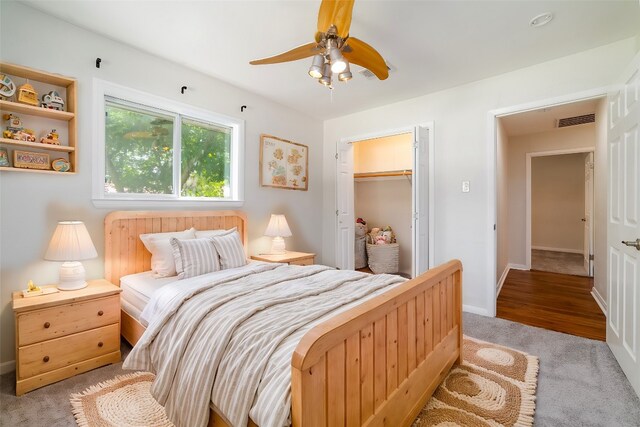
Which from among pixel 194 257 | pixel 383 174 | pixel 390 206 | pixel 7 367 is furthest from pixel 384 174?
pixel 7 367

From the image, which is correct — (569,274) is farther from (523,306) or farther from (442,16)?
(442,16)

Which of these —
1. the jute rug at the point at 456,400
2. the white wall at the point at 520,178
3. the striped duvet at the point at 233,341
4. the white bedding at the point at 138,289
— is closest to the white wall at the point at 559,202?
the white wall at the point at 520,178

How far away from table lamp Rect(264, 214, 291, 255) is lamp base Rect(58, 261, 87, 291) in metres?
1.87

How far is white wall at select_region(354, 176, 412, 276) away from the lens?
516 cm

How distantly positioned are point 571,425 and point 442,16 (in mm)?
2730

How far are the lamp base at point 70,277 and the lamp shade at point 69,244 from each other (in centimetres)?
14

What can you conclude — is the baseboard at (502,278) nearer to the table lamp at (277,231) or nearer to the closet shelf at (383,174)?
the closet shelf at (383,174)

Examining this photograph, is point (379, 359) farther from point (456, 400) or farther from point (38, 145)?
point (38, 145)

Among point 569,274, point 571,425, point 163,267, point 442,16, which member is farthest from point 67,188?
point 569,274

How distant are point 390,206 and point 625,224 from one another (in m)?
3.44

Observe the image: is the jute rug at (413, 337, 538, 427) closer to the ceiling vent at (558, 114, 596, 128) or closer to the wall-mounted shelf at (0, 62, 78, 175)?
the wall-mounted shelf at (0, 62, 78, 175)

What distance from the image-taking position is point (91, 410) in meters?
1.71

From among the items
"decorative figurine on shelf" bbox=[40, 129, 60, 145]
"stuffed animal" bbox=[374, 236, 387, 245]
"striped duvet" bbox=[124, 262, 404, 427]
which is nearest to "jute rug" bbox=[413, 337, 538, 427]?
"striped duvet" bbox=[124, 262, 404, 427]

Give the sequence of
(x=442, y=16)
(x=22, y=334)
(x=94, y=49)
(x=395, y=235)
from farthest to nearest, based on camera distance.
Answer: (x=395, y=235) → (x=94, y=49) → (x=442, y=16) → (x=22, y=334)
